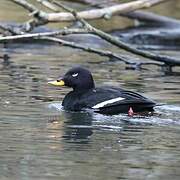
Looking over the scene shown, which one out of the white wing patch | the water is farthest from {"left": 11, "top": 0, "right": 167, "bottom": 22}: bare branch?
the white wing patch

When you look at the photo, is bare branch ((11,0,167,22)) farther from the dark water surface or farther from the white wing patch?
the white wing patch

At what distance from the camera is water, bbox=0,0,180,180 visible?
7515mm

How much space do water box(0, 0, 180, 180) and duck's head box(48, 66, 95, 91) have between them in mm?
326

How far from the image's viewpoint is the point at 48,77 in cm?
1516

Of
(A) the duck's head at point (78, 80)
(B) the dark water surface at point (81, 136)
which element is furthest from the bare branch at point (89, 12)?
(A) the duck's head at point (78, 80)

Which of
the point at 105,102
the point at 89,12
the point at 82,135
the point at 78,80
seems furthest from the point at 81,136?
the point at 89,12

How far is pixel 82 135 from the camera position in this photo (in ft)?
30.9

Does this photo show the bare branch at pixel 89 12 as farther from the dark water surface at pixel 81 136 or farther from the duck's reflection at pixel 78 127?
the duck's reflection at pixel 78 127

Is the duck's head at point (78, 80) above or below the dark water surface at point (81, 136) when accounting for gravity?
above

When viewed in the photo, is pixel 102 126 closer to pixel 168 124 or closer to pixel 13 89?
pixel 168 124

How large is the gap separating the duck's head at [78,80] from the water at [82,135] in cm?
33

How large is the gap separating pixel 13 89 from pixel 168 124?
3.64 meters

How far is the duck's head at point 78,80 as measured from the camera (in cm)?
1196

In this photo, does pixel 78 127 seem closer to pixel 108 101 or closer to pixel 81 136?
pixel 81 136
